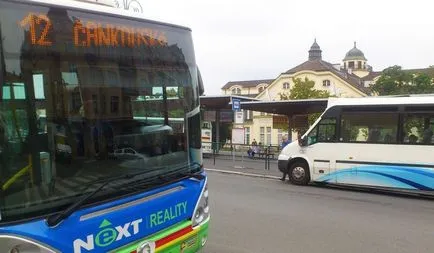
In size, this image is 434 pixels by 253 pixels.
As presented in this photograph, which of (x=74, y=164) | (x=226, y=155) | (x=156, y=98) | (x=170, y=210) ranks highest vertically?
(x=156, y=98)

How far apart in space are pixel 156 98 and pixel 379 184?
989 cm

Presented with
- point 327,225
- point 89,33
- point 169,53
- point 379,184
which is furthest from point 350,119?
point 89,33

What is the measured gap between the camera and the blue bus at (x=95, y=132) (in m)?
3.15

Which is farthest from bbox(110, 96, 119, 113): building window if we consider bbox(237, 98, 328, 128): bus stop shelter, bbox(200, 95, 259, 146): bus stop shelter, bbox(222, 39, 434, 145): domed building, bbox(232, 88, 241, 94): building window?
bbox(232, 88, 241, 94): building window

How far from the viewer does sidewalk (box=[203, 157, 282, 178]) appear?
17.2 meters

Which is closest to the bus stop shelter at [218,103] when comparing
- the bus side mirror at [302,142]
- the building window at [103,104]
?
the bus side mirror at [302,142]

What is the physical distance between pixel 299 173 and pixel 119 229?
1114 centimetres

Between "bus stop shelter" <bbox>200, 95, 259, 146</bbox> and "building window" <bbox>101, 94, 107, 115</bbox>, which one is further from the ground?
"building window" <bbox>101, 94, 107, 115</bbox>

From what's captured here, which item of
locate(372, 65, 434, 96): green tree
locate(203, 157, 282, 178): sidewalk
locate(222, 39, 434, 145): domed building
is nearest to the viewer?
locate(203, 157, 282, 178): sidewalk

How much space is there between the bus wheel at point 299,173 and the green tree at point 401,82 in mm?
51294

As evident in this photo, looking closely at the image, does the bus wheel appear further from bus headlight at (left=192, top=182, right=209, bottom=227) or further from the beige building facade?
the beige building facade

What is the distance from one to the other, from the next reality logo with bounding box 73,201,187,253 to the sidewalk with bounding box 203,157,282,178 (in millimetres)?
12324

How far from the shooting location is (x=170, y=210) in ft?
13.8

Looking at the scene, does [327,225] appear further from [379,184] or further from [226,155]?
[226,155]
